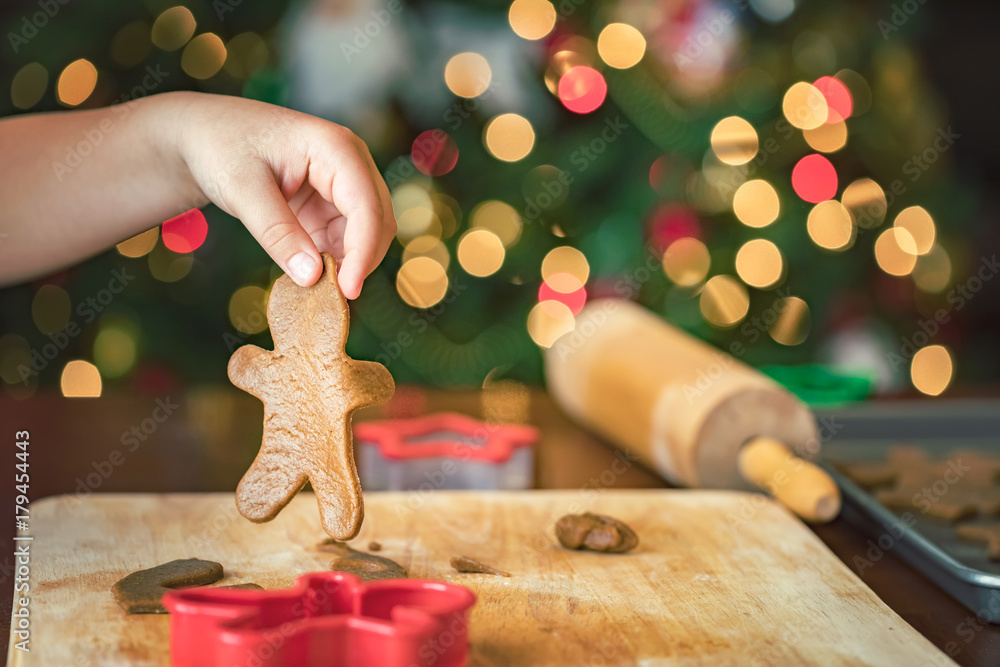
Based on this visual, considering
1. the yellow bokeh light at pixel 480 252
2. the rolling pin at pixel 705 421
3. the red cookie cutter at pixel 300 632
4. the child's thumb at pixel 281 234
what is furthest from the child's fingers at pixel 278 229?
the yellow bokeh light at pixel 480 252

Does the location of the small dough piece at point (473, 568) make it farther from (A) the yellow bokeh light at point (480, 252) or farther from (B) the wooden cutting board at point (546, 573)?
(A) the yellow bokeh light at point (480, 252)

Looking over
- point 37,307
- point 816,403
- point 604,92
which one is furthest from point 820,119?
point 37,307

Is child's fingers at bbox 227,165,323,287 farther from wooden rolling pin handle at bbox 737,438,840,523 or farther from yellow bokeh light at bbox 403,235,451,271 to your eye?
yellow bokeh light at bbox 403,235,451,271

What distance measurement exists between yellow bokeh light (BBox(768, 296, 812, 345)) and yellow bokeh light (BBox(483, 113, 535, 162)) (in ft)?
2.62

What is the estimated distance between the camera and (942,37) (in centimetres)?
292

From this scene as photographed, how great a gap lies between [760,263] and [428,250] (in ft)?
2.77

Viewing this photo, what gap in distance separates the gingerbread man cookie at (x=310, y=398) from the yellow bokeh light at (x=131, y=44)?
5.45ft

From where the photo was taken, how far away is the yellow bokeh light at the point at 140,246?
2316 mm

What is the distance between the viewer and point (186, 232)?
2.31 m

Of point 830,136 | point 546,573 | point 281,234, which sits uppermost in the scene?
point 830,136

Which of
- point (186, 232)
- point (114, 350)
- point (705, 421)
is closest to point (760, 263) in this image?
point (705, 421)

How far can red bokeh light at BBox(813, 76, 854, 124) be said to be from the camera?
2393 mm

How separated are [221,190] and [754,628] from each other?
1.95ft

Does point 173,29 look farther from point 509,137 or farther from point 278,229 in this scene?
point 278,229
